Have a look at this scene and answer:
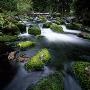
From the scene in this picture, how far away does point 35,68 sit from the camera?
10055 millimetres

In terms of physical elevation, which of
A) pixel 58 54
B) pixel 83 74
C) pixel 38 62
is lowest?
pixel 58 54

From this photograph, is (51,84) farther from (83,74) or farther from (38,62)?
(38,62)

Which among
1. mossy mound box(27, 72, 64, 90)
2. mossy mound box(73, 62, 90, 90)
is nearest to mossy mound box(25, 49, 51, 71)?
mossy mound box(27, 72, 64, 90)

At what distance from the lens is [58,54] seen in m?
13.2

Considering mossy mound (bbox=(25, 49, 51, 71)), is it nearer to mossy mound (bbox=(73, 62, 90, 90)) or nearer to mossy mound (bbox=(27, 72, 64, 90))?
mossy mound (bbox=(27, 72, 64, 90))

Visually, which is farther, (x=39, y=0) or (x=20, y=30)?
(x=39, y=0)

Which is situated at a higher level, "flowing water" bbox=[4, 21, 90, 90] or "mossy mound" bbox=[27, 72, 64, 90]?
"mossy mound" bbox=[27, 72, 64, 90]

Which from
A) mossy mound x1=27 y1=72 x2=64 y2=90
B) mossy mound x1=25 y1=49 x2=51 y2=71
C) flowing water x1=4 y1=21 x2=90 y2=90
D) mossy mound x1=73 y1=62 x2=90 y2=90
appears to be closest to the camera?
mossy mound x1=27 y1=72 x2=64 y2=90

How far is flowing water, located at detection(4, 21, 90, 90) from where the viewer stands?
29.5 feet

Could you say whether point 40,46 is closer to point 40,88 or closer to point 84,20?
point 40,88

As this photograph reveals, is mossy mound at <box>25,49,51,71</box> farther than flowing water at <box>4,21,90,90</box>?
Yes

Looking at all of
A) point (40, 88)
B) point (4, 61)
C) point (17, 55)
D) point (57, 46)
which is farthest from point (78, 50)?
point (40, 88)

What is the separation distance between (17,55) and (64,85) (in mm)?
4746

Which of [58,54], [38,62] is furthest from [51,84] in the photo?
[58,54]
